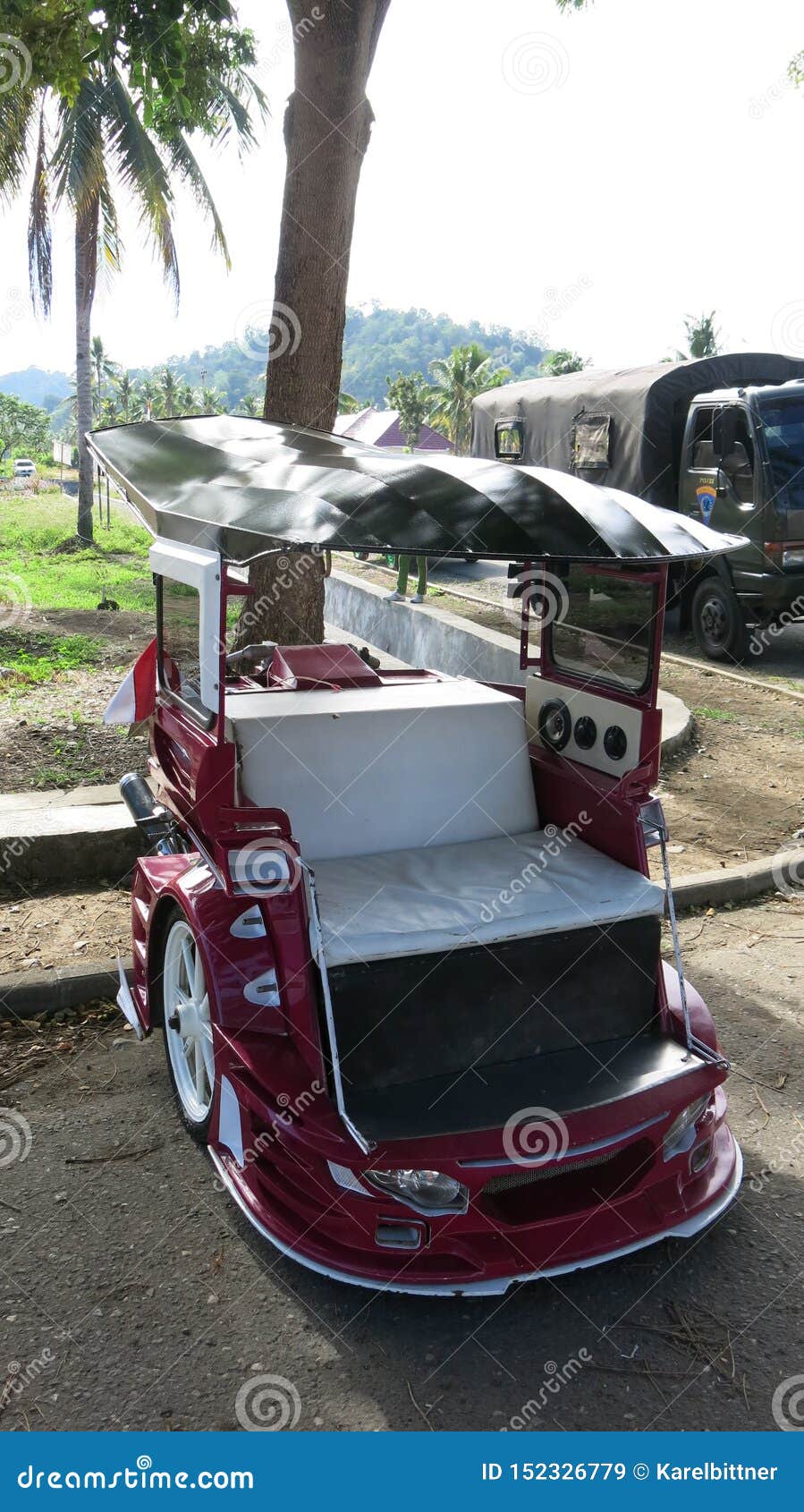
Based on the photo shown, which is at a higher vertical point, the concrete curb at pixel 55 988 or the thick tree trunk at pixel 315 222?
the thick tree trunk at pixel 315 222

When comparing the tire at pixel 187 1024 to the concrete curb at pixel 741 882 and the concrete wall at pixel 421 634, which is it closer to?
the concrete curb at pixel 741 882

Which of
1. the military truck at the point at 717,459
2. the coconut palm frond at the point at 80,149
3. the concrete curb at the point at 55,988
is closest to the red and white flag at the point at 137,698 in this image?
the concrete curb at the point at 55,988

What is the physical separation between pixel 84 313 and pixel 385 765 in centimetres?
1957

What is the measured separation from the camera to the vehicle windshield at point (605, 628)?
12.9 feet

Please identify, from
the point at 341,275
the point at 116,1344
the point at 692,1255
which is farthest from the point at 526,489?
the point at 341,275

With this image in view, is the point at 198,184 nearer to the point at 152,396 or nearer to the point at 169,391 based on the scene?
the point at 169,391

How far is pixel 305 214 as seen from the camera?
7207 mm

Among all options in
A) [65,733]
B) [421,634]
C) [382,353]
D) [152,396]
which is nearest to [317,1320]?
[65,733]

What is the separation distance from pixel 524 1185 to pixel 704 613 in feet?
30.9

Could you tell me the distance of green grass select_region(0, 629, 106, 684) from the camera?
33.4 ft

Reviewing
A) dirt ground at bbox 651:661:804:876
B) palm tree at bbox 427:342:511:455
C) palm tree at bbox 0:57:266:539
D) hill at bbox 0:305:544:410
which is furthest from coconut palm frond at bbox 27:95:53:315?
hill at bbox 0:305:544:410

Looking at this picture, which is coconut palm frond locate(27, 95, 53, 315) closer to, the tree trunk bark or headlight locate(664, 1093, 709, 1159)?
the tree trunk bark

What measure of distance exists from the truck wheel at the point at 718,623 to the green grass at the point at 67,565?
6.97 meters

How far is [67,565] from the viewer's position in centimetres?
1953
